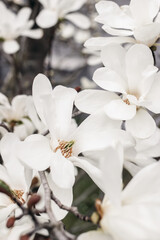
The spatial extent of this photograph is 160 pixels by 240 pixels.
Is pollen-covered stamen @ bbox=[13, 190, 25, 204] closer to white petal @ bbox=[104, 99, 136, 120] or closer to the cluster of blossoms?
the cluster of blossoms


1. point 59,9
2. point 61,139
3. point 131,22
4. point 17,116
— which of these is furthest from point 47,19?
point 61,139

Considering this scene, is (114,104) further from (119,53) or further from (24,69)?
(24,69)

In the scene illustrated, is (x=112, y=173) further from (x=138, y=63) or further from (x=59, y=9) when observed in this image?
(x=59, y=9)

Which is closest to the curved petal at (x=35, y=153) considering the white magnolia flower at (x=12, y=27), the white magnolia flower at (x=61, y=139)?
the white magnolia flower at (x=61, y=139)

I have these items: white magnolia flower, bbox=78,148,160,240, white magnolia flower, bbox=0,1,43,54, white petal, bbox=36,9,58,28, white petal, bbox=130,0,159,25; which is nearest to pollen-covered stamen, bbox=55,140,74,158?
white magnolia flower, bbox=78,148,160,240

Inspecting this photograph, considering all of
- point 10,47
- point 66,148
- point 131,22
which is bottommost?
point 10,47

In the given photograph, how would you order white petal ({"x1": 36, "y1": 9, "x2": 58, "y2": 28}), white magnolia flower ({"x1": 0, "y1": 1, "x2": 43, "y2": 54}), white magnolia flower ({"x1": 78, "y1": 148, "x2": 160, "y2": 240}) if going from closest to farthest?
white magnolia flower ({"x1": 78, "y1": 148, "x2": 160, "y2": 240}), white petal ({"x1": 36, "y1": 9, "x2": 58, "y2": 28}), white magnolia flower ({"x1": 0, "y1": 1, "x2": 43, "y2": 54})

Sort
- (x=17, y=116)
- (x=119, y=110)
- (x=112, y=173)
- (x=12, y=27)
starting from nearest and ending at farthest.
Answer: (x=112, y=173) → (x=119, y=110) → (x=17, y=116) → (x=12, y=27)

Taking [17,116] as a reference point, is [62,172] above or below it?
above
